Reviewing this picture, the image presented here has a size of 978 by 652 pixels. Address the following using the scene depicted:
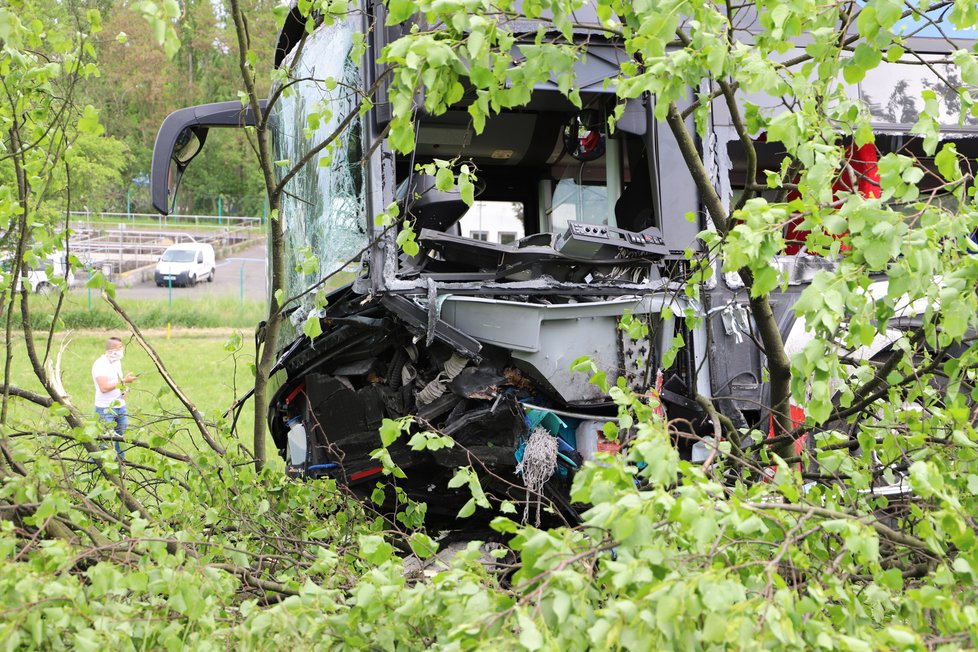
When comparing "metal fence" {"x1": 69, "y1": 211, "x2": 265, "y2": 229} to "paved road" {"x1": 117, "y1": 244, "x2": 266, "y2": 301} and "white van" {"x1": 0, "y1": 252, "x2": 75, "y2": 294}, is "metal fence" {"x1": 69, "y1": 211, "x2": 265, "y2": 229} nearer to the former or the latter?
"paved road" {"x1": 117, "y1": 244, "x2": 266, "y2": 301}

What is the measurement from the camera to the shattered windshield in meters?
4.86

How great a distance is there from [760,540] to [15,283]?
3397 mm

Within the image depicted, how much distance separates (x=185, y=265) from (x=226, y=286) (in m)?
1.42

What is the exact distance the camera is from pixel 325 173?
5.17 meters

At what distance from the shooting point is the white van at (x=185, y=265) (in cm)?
2997

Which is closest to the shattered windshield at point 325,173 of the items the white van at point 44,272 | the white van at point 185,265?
the white van at point 44,272

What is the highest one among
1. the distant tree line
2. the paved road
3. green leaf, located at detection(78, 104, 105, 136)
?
the distant tree line

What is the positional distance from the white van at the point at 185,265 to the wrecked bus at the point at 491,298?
25.3 meters

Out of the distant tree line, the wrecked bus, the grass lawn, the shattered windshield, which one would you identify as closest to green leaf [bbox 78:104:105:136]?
the wrecked bus

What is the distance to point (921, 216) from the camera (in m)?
2.54

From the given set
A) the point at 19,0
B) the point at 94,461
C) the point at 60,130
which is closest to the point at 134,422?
the point at 94,461

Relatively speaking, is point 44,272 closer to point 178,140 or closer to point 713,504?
point 178,140

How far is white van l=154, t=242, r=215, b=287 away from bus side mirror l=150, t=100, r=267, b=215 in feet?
80.8

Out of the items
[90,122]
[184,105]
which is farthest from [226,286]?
[90,122]
